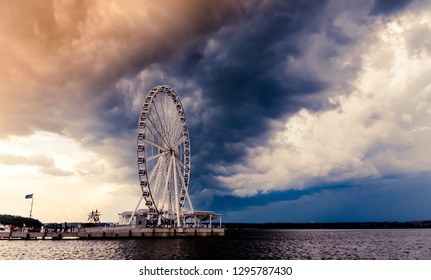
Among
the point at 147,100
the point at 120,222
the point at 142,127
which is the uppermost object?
the point at 147,100

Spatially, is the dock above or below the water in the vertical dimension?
above

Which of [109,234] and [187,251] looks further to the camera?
[109,234]

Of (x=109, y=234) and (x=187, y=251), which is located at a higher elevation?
Answer: (x=109, y=234)

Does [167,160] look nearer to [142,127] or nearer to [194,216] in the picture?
[142,127]

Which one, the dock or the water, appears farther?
the dock

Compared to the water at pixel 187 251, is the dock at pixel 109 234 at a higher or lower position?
higher

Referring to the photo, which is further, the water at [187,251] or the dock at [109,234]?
the dock at [109,234]
